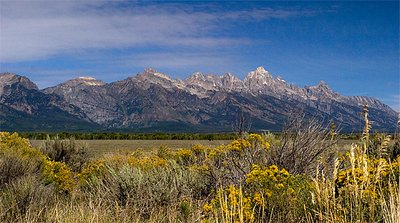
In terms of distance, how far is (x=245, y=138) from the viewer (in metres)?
10.5

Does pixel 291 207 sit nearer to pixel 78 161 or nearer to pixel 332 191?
pixel 332 191

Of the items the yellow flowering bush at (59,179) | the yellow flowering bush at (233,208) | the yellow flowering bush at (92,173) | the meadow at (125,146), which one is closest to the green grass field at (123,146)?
the meadow at (125,146)

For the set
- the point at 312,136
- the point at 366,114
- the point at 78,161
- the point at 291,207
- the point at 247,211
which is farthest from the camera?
the point at 78,161

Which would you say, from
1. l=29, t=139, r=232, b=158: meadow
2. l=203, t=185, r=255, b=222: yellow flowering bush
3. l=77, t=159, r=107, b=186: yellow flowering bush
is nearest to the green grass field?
l=29, t=139, r=232, b=158: meadow

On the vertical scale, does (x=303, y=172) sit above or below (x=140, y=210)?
above

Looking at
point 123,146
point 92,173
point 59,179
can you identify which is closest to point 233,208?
point 92,173

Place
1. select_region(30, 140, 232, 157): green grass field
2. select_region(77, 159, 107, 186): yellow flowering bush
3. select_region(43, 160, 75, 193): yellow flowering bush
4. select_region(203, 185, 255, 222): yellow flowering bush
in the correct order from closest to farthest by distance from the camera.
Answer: select_region(203, 185, 255, 222): yellow flowering bush, select_region(43, 160, 75, 193): yellow flowering bush, select_region(77, 159, 107, 186): yellow flowering bush, select_region(30, 140, 232, 157): green grass field

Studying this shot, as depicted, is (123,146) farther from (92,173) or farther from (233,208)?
(233,208)

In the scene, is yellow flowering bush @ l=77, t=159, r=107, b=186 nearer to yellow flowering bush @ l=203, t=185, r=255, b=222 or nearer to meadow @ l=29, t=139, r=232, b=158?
meadow @ l=29, t=139, r=232, b=158

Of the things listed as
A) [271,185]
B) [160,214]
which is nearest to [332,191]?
[271,185]

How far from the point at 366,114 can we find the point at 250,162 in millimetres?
4542

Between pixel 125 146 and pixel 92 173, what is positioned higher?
pixel 92 173

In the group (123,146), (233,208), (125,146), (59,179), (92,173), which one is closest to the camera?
(233,208)

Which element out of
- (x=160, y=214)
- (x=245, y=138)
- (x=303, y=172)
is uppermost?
(x=245, y=138)
